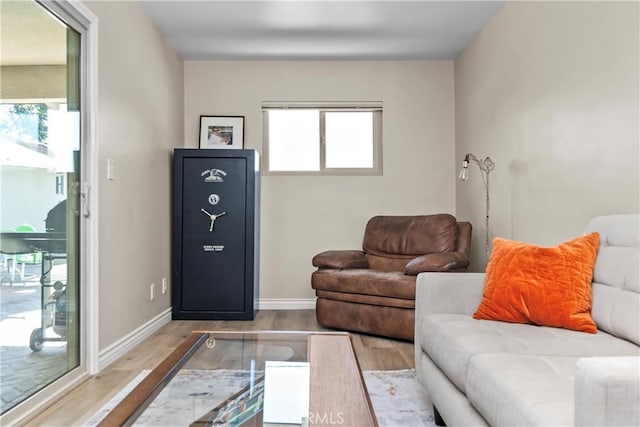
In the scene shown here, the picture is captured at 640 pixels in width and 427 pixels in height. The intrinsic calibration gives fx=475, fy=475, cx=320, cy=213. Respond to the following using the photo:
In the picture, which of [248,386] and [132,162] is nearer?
[248,386]

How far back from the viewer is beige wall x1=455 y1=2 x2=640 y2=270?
84.8 inches

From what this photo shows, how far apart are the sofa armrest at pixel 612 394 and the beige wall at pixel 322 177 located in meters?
3.86

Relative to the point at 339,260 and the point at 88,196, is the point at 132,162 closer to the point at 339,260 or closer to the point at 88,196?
the point at 88,196

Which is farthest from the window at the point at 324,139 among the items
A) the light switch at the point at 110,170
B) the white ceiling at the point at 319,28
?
the light switch at the point at 110,170

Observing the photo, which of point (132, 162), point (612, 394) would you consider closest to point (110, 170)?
point (132, 162)

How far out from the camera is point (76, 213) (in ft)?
8.57

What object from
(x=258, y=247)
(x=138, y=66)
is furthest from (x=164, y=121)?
(x=258, y=247)

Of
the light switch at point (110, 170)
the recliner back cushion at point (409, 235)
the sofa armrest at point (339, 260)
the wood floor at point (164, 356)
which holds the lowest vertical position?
the wood floor at point (164, 356)

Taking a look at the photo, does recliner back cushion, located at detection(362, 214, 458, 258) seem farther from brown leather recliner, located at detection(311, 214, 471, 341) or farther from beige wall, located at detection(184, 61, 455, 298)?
beige wall, located at detection(184, 61, 455, 298)

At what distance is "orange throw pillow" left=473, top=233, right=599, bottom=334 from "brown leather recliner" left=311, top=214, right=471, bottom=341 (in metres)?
1.36

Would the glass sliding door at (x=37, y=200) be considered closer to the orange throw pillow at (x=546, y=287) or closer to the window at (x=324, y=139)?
the orange throw pillow at (x=546, y=287)

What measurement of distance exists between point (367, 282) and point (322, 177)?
150 cm

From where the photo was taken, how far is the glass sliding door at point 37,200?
6.66 feet

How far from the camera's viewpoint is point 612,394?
0.84 metres
